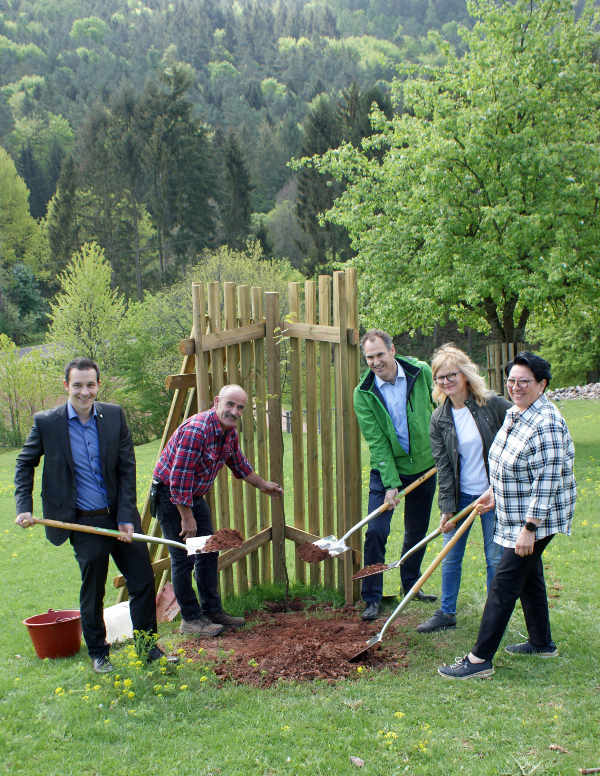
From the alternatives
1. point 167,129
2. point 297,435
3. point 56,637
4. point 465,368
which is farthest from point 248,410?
point 167,129

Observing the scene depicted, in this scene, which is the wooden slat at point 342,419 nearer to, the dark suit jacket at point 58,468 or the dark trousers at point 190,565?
the dark trousers at point 190,565

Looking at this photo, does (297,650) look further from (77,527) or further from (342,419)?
(342,419)

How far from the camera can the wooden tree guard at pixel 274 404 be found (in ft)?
19.2

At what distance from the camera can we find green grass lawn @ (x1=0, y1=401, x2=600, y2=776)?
3693 millimetres

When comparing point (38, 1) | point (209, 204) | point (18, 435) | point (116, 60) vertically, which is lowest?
point (18, 435)

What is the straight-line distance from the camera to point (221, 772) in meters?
3.64

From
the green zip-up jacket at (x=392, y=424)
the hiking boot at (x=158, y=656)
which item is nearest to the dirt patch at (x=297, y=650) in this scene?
the hiking boot at (x=158, y=656)

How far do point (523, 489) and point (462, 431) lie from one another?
80 centimetres

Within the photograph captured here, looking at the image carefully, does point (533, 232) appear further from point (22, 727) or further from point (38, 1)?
point (38, 1)

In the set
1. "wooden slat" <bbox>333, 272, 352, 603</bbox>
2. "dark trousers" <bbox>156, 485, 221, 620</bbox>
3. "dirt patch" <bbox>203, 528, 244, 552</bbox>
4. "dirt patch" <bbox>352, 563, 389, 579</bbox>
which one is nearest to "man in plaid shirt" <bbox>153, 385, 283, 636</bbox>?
"dark trousers" <bbox>156, 485, 221, 620</bbox>

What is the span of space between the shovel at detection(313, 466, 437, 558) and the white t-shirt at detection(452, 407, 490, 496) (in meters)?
0.30

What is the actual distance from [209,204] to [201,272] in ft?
65.9

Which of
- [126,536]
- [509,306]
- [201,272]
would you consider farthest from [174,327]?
[126,536]

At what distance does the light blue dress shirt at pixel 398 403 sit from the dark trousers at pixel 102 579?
2.18 m
